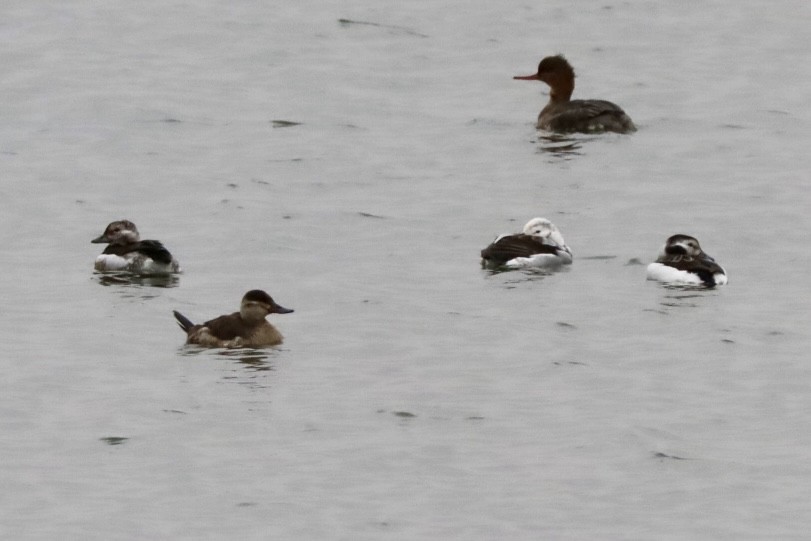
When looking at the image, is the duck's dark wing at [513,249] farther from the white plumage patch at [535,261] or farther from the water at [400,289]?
the water at [400,289]

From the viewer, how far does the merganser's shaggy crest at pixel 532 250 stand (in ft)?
69.2

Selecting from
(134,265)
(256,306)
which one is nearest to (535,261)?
(134,265)

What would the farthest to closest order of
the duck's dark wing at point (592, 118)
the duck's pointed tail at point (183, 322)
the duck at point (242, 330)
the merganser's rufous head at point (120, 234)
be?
the duck's dark wing at point (592, 118) → the merganser's rufous head at point (120, 234) → the duck's pointed tail at point (183, 322) → the duck at point (242, 330)

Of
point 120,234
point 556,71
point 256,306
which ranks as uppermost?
point 556,71

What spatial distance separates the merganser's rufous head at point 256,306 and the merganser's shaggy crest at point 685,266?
15.2 ft

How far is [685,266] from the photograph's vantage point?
20.2 m

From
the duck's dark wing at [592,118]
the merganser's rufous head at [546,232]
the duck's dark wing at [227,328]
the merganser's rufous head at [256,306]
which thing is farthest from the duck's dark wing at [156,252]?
the duck's dark wing at [592,118]

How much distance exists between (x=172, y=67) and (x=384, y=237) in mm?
14418

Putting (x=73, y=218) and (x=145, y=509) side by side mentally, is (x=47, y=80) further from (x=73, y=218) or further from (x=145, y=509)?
(x=145, y=509)

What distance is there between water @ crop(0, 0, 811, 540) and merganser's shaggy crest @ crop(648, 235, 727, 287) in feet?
0.59

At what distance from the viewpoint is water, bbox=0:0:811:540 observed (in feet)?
43.2

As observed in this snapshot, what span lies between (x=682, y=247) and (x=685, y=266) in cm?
36

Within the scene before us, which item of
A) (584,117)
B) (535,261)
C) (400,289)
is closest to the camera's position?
(400,289)

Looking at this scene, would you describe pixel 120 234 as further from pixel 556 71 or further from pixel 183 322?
pixel 556 71
